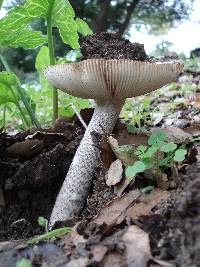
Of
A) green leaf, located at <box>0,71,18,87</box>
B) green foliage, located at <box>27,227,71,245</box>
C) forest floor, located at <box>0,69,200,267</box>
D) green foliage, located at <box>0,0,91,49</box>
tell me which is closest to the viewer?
forest floor, located at <box>0,69,200,267</box>

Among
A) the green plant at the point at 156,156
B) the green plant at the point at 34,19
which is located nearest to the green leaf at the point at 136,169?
the green plant at the point at 156,156

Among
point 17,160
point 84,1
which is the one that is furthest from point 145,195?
point 84,1

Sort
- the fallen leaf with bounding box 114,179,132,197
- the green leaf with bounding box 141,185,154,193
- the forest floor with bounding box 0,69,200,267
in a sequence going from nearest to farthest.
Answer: the forest floor with bounding box 0,69,200,267 → the green leaf with bounding box 141,185,154,193 → the fallen leaf with bounding box 114,179,132,197

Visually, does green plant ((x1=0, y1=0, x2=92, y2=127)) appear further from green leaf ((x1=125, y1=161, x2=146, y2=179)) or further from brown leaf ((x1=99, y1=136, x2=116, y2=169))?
green leaf ((x1=125, y1=161, x2=146, y2=179))

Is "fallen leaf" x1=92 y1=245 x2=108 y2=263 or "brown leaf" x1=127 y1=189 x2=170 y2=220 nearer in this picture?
"fallen leaf" x1=92 y1=245 x2=108 y2=263

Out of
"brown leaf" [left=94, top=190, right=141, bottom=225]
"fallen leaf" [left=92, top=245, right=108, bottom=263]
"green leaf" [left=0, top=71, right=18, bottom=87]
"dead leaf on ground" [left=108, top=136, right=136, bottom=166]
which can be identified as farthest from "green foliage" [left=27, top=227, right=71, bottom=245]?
"green leaf" [left=0, top=71, right=18, bottom=87]

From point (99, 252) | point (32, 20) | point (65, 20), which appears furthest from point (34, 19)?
point (99, 252)

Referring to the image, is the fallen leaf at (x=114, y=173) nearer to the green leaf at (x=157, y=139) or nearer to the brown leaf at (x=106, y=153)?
the brown leaf at (x=106, y=153)
